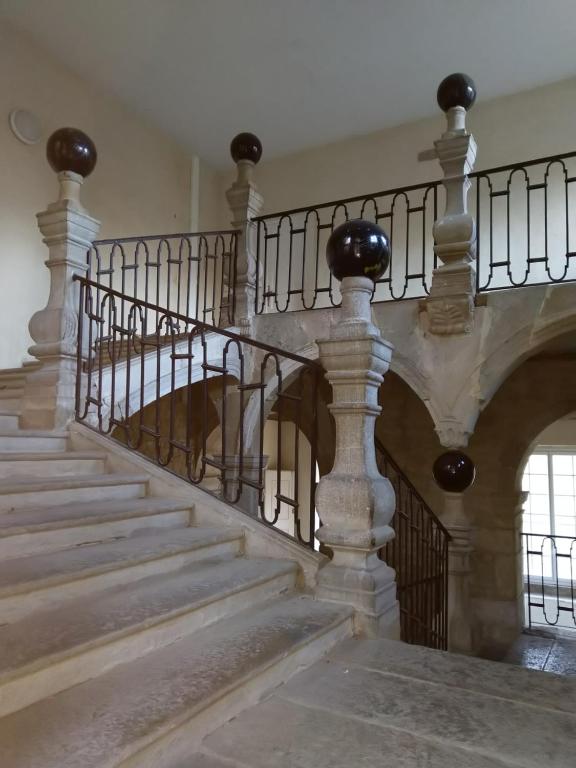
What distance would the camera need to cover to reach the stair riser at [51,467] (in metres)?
2.65

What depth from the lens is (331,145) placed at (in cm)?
799

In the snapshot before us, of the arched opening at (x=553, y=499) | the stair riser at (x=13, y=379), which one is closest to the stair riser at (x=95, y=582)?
the stair riser at (x=13, y=379)

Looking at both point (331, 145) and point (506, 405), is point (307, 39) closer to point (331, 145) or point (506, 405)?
point (331, 145)

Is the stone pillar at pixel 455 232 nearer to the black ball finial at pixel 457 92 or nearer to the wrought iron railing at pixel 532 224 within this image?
the black ball finial at pixel 457 92

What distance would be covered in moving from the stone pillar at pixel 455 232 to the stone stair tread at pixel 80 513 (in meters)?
2.55

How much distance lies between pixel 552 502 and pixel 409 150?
6606mm

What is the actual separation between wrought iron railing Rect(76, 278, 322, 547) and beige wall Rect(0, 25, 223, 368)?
2.44 ft

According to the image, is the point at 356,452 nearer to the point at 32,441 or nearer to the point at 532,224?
the point at 32,441

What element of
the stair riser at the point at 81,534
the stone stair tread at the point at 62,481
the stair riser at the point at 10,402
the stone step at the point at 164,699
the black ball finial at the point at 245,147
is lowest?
the stone step at the point at 164,699

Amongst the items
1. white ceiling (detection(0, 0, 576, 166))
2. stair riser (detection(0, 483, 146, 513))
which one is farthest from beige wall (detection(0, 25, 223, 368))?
stair riser (detection(0, 483, 146, 513))

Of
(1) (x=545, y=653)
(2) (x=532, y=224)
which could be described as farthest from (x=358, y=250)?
(2) (x=532, y=224)

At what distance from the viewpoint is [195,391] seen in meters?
6.95

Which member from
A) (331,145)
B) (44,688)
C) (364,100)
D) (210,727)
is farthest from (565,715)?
(331,145)

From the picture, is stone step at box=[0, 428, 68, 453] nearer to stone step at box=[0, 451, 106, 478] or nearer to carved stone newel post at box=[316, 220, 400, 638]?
stone step at box=[0, 451, 106, 478]
